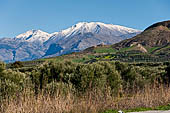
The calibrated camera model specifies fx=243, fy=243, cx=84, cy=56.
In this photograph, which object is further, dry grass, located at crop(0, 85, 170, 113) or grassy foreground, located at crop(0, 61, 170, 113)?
grassy foreground, located at crop(0, 61, 170, 113)

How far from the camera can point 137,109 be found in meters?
11.5

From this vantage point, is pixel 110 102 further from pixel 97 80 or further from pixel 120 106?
pixel 97 80

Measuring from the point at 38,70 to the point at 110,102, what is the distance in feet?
35.2

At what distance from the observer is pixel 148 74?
28.2 meters

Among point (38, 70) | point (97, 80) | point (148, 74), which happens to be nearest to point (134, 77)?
point (148, 74)

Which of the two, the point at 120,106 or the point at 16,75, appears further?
the point at 16,75

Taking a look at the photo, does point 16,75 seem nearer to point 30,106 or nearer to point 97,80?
point 97,80

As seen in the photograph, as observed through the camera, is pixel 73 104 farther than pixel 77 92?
No

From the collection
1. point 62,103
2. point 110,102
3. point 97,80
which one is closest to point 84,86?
point 97,80

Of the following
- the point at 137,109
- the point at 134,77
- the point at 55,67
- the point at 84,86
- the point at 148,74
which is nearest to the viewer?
the point at 137,109

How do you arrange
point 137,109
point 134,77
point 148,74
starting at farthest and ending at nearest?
point 148,74
point 134,77
point 137,109

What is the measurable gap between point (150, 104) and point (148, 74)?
1670 centimetres

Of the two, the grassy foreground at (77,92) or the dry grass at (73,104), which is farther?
the grassy foreground at (77,92)

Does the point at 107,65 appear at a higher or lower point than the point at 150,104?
higher
